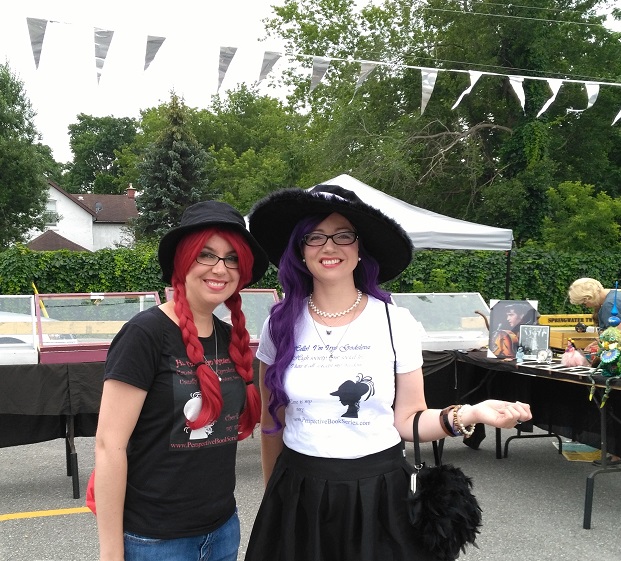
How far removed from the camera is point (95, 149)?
221ft

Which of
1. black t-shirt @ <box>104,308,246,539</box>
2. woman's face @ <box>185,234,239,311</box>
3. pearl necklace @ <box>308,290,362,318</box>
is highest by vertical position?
woman's face @ <box>185,234,239,311</box>

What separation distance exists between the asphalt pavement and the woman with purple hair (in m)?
1.40

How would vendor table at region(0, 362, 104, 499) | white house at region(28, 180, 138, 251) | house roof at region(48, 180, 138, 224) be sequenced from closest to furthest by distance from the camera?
1. vendor table at region(0, 362, 104, 499)
2. white house at region(28, 180, 138, 251)
3. house roof at region(48, 180, 138, 224)

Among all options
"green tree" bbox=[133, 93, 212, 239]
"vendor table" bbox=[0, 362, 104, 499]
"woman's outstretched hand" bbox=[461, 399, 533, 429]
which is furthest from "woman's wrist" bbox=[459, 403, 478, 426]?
"green tree" bbox=[133, 93, 212, 239]

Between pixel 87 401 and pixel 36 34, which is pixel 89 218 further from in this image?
pixel 87 401

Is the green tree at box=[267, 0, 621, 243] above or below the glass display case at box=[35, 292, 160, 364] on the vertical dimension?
above

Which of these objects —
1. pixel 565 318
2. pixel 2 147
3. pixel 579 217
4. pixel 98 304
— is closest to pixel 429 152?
pixel 579 217

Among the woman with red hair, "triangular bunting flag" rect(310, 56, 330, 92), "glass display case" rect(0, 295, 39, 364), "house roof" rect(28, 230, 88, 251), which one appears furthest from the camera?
"house roof" rect(28, 230, 88, 251)

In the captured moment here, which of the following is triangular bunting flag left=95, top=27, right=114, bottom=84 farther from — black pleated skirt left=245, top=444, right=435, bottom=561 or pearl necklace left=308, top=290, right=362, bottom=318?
black pleated skirt left=245, top=444, right=435, bottom=561

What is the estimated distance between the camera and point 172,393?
1.76 metres

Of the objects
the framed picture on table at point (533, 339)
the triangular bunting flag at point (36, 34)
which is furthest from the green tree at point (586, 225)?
the triangular bunting flag at point (36, 34)

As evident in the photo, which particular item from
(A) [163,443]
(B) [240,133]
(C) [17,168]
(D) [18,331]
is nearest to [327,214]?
(A) [163,443]

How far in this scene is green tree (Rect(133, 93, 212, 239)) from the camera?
25.1 metres

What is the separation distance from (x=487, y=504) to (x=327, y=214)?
346 cm
